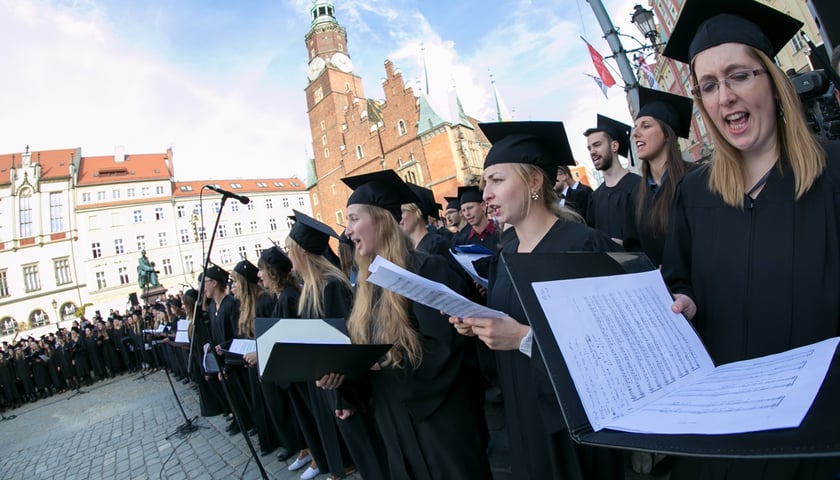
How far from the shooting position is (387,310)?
7.87ft

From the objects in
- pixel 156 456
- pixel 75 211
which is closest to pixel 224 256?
pixel 75 211

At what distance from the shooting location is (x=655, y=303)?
1201 millimetres

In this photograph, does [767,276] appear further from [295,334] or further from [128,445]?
[128,445]

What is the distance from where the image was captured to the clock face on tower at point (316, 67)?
49.4 metres

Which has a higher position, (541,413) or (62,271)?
(62,271)

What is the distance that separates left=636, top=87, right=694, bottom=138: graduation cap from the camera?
312 centimetres

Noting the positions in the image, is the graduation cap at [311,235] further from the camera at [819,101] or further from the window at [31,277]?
the window at [31,277]

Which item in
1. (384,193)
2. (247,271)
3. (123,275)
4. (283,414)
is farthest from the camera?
(123,275)

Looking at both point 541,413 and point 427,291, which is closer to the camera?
point 427,291

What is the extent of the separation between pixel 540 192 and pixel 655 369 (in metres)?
1.29

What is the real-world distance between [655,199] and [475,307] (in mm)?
2213

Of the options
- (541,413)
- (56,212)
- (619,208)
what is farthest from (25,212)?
(541,413)

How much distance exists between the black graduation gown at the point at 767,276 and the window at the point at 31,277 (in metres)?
59.0

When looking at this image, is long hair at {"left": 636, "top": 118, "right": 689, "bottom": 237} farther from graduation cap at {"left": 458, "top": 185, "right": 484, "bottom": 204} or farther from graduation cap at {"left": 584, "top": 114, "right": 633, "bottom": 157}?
graduation cap at {"left": 458, "top": 185, "right": 484, "bottom": 204}
